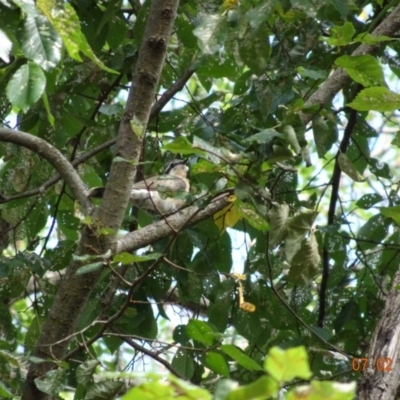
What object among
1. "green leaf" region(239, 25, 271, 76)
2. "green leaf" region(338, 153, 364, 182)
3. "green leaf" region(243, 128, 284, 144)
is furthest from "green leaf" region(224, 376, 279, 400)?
"green leaf" region(239, 25, 271, 76)

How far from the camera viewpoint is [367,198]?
3463mm

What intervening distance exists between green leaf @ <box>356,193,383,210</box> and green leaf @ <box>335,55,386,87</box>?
1.44 meters

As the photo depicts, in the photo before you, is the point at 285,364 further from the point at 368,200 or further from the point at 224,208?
the point at 368,200

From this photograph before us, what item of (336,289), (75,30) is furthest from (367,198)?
(75,30)

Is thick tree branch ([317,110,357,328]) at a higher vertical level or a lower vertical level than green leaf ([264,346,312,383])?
higher

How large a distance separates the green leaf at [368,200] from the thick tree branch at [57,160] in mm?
1557

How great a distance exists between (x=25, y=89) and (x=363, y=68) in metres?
0.89

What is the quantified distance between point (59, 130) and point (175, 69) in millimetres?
536

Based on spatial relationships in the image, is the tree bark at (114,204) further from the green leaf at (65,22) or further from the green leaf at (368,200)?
the green leaf at (368,200)

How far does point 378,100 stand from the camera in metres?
1.83

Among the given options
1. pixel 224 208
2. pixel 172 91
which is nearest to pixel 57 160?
pixel 224 208

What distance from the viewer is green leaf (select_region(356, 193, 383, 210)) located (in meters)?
3.43

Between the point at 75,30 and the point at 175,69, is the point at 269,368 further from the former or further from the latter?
the point at 175,69

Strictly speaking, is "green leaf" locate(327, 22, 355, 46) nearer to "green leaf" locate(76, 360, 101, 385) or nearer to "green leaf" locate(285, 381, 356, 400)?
"green leaf" locate(76, 360, 101, 385)
